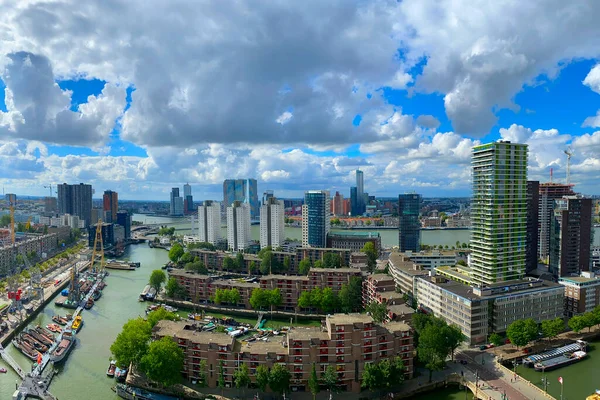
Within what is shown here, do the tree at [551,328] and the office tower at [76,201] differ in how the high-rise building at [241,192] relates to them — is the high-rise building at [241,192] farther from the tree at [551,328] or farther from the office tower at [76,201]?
the tree at [551,328]

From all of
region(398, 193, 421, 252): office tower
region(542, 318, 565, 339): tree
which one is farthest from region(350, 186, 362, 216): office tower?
region(542, 318, 565, 339): tree

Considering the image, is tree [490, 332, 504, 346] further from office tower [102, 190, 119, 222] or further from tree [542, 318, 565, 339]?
office tower [102, 190, 119, 222]

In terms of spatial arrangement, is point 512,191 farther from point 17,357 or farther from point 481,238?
point 17,357

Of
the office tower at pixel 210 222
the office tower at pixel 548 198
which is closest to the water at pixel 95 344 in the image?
the office tower at pixel 210 222

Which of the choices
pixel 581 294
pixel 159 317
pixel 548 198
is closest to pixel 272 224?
pixel 548 198

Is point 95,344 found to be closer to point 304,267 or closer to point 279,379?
point 279,379

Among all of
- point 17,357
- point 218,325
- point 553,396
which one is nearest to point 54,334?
point 17,357
